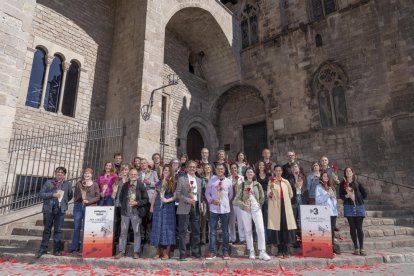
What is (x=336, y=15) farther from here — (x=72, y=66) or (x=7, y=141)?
(x=7, y=141)

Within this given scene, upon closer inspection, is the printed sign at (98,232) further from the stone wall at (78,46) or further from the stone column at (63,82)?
the stone column at (63,82)

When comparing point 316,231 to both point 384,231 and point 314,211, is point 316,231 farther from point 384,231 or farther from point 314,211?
point 384,231

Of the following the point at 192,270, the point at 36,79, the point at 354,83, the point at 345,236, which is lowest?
the point at 192,270

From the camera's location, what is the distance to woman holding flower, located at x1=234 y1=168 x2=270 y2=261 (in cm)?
466

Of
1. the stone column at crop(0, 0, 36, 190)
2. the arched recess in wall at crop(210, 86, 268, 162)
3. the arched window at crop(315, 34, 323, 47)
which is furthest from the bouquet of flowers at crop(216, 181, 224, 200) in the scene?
the arched window at crop(315, 34, 323, 47)

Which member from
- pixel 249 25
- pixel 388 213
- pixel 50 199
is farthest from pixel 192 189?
pixel 249 25

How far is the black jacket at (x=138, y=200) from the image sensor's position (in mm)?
4887

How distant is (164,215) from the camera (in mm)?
4809

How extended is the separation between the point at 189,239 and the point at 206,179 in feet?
3.94

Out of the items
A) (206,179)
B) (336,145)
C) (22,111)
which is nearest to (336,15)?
(336,145)

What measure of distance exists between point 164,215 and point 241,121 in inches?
390

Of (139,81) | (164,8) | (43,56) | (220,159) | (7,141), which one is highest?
(164,8)

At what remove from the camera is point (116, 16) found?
38.0 ft

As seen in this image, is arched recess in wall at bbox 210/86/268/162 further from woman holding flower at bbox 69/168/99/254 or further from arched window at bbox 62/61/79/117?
woman holding flower at bbox 69/168/99/254
